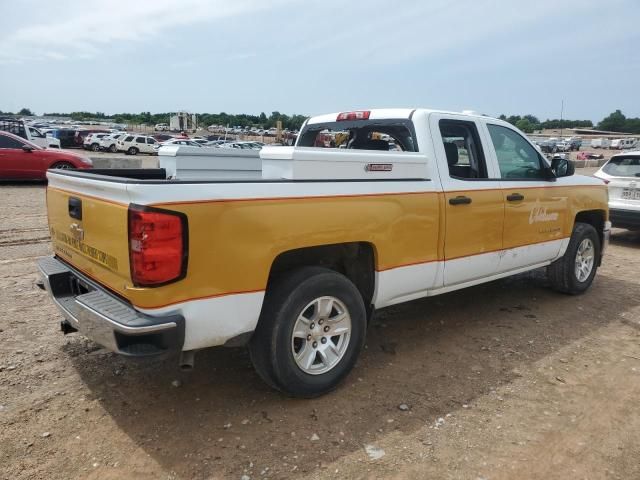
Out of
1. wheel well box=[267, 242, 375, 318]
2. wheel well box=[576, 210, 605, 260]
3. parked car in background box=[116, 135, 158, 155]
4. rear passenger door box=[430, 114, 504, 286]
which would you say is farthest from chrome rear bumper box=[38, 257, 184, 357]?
parked car in background box=[116, 135, 158, 155]

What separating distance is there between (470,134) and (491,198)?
0.62 meters

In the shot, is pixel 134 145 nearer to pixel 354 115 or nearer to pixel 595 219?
pixel 354 115

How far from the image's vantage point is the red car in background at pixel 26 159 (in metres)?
13.9

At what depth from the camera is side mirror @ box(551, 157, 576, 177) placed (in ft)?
17.2

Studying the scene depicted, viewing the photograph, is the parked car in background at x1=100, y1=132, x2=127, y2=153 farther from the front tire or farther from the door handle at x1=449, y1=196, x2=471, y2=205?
the front tire

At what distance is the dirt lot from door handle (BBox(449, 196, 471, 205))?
4.07ft

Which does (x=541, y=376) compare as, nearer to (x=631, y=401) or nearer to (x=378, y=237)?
(x=631, y=401)

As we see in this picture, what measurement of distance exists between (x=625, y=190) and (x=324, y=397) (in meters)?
7.96

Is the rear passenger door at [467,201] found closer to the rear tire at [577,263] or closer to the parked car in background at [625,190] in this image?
the rear tire at [577,263]

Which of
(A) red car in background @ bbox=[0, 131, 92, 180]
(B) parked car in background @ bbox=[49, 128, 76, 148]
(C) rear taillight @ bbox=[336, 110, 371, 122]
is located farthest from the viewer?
(B) parked car in background @ bbox=[49, 128, 76, 148]

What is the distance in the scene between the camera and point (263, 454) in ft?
9.59

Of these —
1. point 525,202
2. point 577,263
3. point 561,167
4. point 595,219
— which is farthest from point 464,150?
point 595,219

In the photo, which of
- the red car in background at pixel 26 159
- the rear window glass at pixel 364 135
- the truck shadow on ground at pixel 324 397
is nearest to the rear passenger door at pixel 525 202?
the truck shadow on ground at pixel 324 397

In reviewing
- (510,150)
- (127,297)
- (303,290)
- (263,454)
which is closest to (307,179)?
(303,290)
